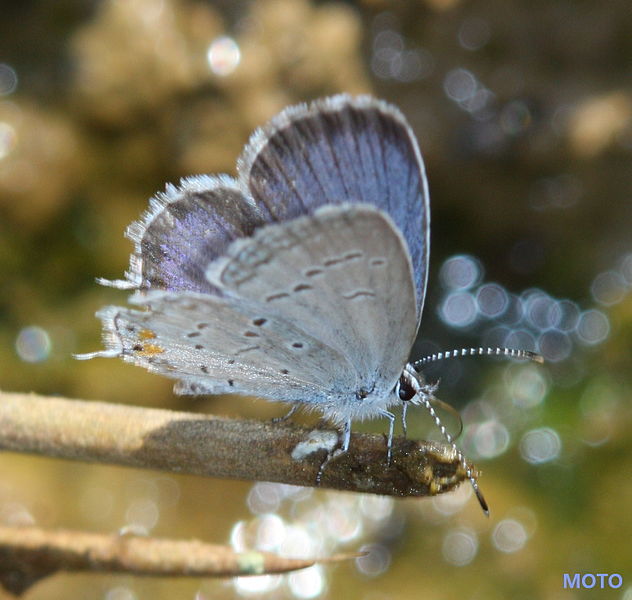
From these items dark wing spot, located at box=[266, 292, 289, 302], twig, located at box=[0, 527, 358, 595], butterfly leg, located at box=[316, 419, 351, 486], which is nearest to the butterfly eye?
butterfly leg, located at box=[316, 419, 351, 486]

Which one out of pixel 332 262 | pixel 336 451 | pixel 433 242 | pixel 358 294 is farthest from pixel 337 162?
pixel 433 242

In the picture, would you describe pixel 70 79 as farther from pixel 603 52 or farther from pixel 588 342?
pixel 588 342

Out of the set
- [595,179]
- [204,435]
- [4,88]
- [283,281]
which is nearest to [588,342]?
[595,179]

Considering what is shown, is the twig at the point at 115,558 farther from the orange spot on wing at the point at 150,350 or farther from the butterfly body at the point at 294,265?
the orange spot on wing at the point at 150,350

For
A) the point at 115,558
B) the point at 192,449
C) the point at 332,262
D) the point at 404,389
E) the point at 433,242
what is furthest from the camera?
the point at 433,242

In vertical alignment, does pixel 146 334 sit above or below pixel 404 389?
above

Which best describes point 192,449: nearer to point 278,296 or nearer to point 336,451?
point 336,451

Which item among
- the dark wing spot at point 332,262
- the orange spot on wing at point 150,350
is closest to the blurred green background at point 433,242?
the orange spot on wing at point 150,350
